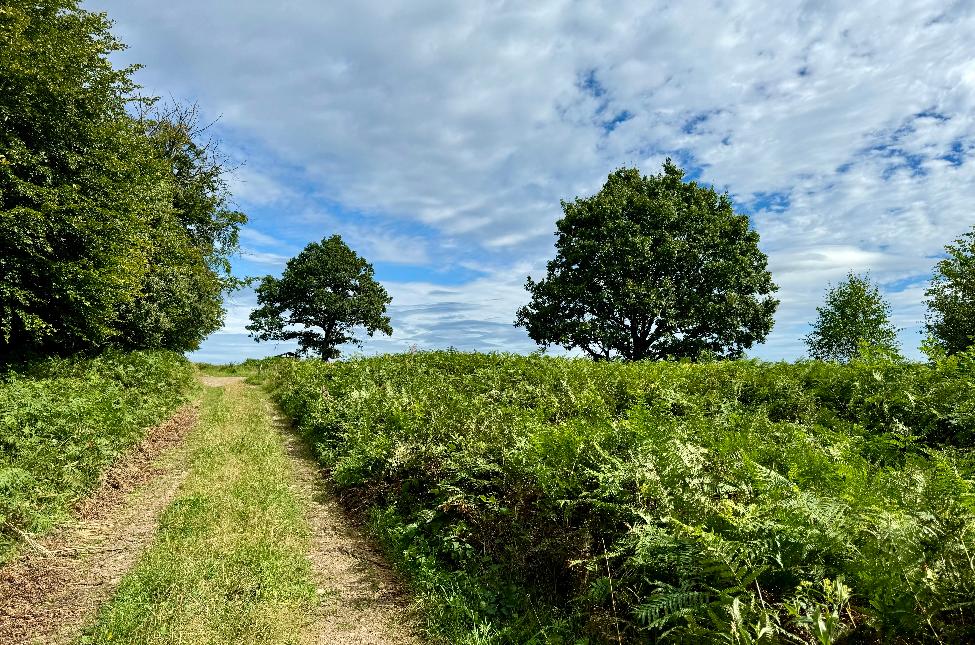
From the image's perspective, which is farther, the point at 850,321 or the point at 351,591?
the point at 850,321

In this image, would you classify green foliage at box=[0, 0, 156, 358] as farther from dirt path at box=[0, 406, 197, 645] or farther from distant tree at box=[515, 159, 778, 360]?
distant tree at box=[515, 159, 778, 360]

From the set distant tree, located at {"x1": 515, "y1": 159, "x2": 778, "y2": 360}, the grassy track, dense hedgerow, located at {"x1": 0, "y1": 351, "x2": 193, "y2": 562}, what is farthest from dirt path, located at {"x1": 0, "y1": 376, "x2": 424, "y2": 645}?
distant tree, located at {"x1": 515, "y1": 159, "x2": 778, "y2": 360}

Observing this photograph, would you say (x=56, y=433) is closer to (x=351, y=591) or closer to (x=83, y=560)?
(x=83, y=560)

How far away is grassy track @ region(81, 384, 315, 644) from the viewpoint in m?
4.91

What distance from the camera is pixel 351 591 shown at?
18.8 ft

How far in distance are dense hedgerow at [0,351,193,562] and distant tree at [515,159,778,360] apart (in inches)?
799

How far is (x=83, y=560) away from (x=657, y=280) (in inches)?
1022

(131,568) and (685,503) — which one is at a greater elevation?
(685,503)

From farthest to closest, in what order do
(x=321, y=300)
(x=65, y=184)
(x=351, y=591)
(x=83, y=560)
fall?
(x=321, y=300) → (x=65, y=184) → (x=83, y=560) → (x=351, y=591)

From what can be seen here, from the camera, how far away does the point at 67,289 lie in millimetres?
13734

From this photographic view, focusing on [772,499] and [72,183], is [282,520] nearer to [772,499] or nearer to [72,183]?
[772,499]

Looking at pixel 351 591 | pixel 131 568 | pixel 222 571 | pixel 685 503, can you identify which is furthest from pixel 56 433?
pixel 685 503

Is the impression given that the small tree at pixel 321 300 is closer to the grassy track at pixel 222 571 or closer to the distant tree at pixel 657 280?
the distant tree at pixel 657 280

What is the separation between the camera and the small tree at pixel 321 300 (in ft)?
149
